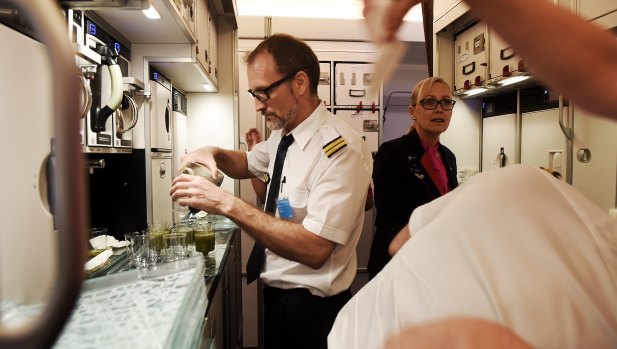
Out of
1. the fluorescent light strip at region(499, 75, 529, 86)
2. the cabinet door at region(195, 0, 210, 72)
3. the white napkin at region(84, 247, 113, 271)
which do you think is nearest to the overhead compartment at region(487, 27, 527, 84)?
the fluorescent light strip at region(499, 75, 529, 86)

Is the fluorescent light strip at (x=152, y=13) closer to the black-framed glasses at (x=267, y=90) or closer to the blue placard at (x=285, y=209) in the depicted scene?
the black-framed glasses at (x=267, y=90)

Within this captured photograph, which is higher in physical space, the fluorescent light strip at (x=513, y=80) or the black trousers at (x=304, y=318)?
the fluorescent light strip at (x=513, y=80)

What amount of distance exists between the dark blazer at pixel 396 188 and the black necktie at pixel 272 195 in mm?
684

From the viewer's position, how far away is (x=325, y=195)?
157 cm

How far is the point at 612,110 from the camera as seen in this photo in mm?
583

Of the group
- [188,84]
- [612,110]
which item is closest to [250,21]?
[188,84]

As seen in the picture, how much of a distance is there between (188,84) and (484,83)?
7.14 feet

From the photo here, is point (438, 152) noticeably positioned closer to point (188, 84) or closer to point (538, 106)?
point (538, 106)

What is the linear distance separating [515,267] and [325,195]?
1.12 m

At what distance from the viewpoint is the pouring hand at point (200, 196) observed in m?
1.54

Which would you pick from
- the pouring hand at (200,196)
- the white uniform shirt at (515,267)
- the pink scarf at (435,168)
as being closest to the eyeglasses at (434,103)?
→ the pink scarf at (435,168)

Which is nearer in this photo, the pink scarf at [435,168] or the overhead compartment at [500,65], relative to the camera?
the pink scarf at [435,168]

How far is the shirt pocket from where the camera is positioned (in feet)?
5.62

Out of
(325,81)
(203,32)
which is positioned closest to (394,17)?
(203,32)
